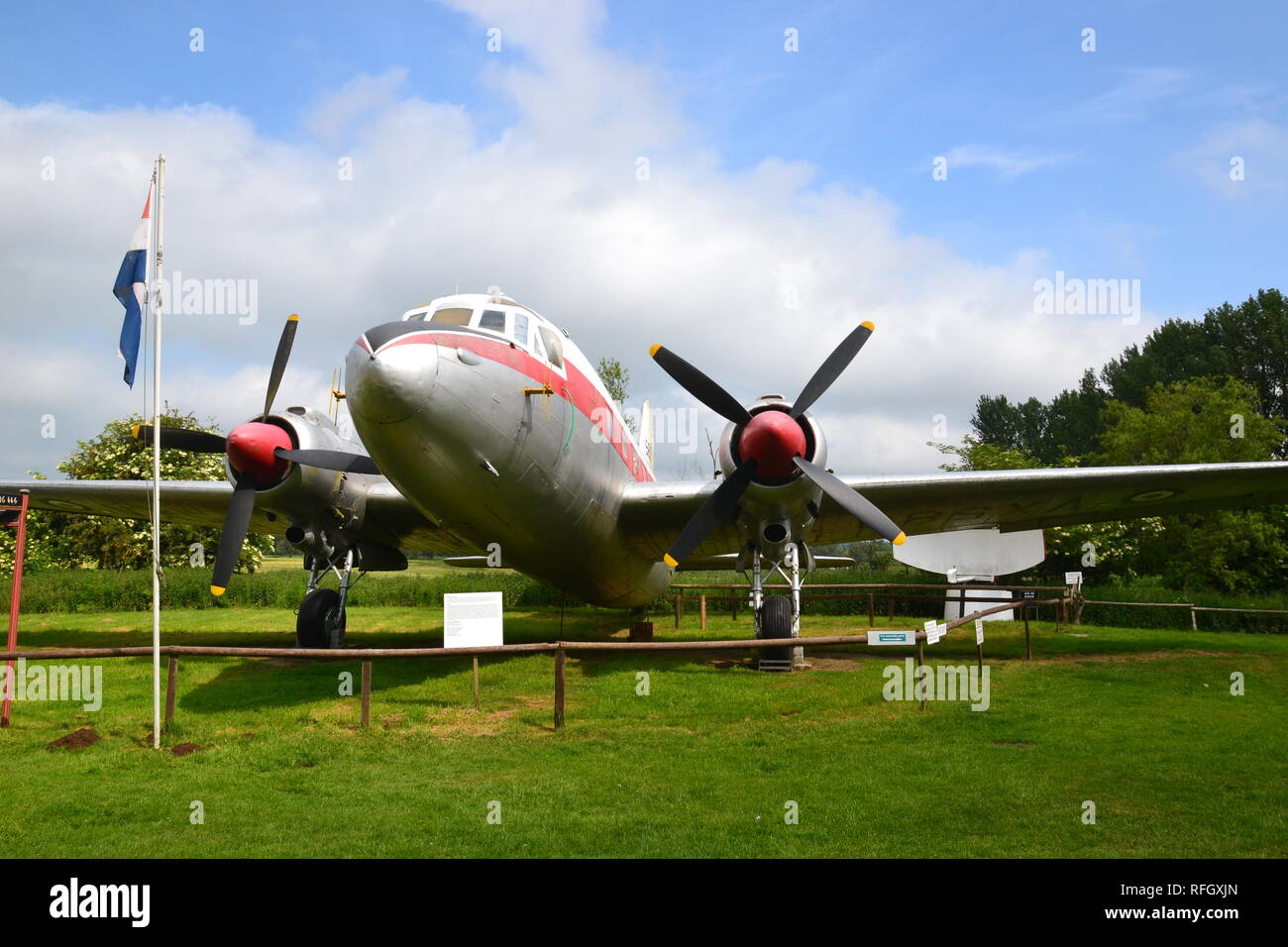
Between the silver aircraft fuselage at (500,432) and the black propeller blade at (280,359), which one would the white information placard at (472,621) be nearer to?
the silver aircraft fuselage at (500,432)

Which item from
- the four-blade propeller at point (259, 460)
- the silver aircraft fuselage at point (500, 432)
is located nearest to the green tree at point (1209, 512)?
the silver aircraft fuselage at point (500, 432)

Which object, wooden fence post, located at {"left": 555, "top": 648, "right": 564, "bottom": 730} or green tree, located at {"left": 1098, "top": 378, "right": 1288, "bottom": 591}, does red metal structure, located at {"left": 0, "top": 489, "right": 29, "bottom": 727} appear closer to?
wooden fence post, located at {"left": 555, "top": 648, "right": 564, "bottom": 730}

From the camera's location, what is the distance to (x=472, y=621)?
32.5 feet

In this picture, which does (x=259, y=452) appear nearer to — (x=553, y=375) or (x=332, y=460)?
(x=332, y=460)

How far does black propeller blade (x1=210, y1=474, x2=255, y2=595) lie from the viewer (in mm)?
11055

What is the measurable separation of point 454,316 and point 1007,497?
30.7 feet

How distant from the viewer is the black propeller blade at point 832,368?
11547mm

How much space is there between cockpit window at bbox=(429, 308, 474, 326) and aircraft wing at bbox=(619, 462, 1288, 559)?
178 inches

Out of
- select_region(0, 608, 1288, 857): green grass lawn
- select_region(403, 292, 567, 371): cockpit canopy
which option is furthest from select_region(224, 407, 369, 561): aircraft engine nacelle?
select_region(403, 292, 567, 371): cockpit canopy

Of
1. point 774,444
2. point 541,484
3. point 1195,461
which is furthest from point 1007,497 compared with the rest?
point 1195,461

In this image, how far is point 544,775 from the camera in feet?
21.7

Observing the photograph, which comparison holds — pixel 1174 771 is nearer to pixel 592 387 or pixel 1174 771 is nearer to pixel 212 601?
pixel 592 387

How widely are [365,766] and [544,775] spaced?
1701 millimetres
